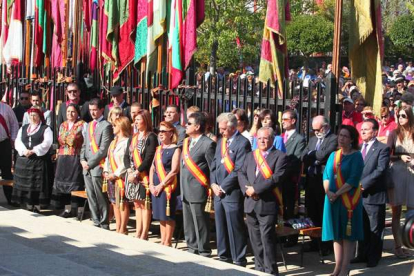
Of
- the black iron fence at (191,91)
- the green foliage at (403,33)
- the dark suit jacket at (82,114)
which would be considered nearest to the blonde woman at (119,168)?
the black iron fence at (191,91)

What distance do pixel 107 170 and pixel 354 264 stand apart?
3.39 meters

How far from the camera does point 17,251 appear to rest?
8.59 metres

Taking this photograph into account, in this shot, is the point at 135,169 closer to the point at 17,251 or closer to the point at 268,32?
the point at 268,32

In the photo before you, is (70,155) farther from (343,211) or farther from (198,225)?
(343,211)

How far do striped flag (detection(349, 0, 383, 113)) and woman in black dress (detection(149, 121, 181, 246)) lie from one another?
235 centimetres

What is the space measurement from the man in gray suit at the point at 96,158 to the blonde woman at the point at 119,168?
1.19ft

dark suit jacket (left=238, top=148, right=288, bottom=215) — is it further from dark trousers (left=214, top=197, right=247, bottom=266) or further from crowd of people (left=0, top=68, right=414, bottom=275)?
dark trousers (left=214, top=197, right=247, bottom=266)

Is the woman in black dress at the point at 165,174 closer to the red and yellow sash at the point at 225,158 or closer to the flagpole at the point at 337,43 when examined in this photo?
the red and yellow sash at the point at 225,158

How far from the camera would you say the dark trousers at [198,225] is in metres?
10.7

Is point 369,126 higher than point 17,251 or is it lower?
higher

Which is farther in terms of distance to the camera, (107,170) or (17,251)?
(107,170)

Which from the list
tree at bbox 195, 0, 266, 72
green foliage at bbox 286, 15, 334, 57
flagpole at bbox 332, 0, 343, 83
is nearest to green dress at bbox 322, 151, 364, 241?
flagpole at bbox 332, 0, 343, 83

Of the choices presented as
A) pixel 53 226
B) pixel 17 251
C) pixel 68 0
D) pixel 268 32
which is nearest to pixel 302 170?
pixel 268 32

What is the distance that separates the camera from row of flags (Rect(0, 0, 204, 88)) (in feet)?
43.6
